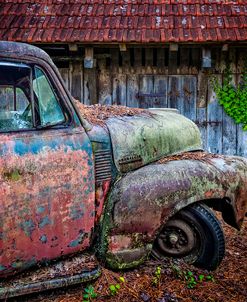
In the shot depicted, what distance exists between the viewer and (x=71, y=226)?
279 cm

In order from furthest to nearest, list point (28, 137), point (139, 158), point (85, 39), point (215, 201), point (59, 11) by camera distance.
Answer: point (59, 11) < point (85, 39) < point (215, 201) < point (139, 158) < point (28, 137)

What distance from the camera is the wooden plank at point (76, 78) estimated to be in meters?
7.61

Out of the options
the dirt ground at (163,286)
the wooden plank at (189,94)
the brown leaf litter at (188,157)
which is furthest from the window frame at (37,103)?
the wooden plank at (189,94)

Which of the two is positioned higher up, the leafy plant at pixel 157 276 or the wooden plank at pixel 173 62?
the wooden plank at pixel 173 62

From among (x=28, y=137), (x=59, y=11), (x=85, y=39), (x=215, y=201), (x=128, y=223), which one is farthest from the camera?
(x=59, y=11)

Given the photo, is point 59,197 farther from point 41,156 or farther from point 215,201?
point 215,201

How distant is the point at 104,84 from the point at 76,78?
1.87 feet

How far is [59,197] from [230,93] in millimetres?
5561

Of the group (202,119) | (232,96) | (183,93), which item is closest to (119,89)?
(183,93)

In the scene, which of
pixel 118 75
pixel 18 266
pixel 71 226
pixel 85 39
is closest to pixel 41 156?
pixel 71 226

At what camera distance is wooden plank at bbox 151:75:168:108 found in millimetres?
7520

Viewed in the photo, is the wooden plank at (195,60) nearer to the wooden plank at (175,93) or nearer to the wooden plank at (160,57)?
the wooden plank at (175,93)

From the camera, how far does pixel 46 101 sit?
2797 mm

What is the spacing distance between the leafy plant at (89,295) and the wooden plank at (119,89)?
17.1ft
